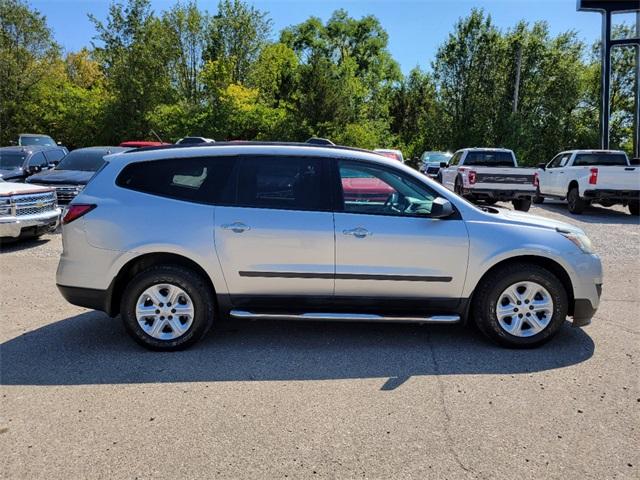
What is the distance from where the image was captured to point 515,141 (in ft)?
105

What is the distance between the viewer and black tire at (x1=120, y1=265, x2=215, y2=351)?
4.46 meters

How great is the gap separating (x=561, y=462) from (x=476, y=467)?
0.49 metres

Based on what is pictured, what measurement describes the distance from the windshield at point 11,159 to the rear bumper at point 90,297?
10433 millimetres

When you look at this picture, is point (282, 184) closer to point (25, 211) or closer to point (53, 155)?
point (25, 211)

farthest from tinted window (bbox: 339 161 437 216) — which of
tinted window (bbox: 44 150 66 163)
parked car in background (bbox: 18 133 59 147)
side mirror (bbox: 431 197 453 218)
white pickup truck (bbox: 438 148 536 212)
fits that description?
parked car in background (bbox: 18 133 59 147)

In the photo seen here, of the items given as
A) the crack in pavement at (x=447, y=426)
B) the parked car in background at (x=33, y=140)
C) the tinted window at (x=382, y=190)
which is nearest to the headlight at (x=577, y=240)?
the tinted window at (x=382, y=190)

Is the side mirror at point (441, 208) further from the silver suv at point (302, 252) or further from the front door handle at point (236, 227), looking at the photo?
the front door handle at point (236, 227)

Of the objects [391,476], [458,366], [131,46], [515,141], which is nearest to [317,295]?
[458,366]

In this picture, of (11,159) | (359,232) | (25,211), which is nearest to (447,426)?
(359,232)

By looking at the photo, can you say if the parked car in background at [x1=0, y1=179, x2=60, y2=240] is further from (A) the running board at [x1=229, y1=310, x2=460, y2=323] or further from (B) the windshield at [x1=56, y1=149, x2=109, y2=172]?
(A) the running board at [x1=229, y1=310, x2=460, y2=323]

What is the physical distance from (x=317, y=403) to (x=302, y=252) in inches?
52.7

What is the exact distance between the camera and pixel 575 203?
15.0 meters

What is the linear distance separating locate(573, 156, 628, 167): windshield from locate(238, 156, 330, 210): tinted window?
1352 centimetres

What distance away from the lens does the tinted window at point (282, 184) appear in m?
4.57
